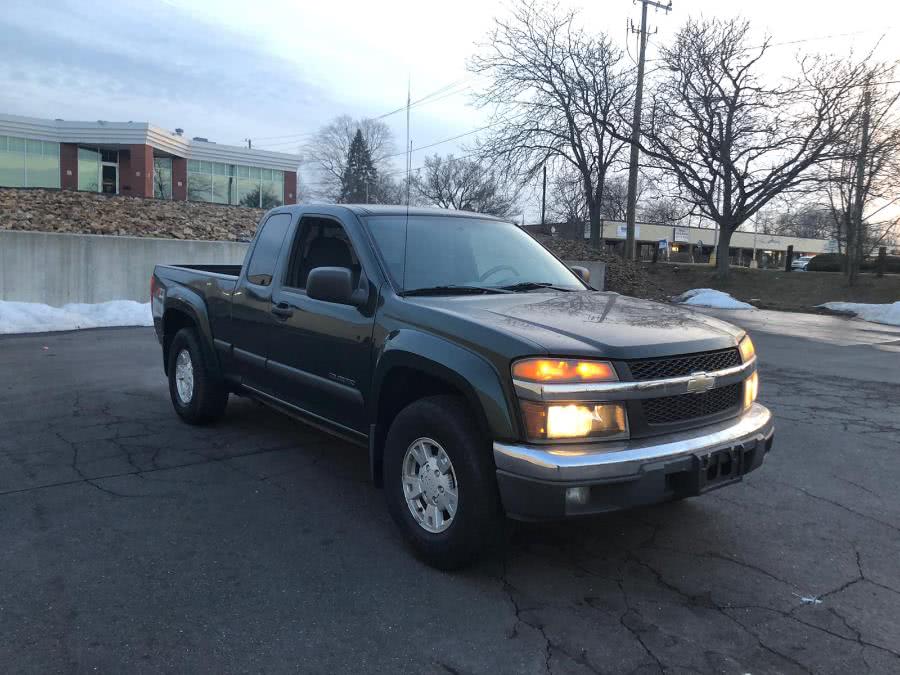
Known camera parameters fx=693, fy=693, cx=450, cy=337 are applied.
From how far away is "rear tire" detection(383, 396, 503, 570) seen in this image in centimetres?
323

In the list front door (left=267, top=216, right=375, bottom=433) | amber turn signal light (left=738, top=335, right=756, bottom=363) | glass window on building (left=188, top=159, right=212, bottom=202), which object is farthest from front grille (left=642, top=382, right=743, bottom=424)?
glass window on building (left=188, top=159, right=212, bottom=202)

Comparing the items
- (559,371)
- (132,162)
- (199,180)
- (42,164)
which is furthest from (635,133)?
(42,164)

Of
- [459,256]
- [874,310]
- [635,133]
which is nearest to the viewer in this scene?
[459,256]

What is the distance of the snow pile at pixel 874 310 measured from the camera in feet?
65.8

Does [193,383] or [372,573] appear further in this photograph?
[193,383]

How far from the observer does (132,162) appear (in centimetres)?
3728

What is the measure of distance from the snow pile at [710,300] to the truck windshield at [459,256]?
20681 millimetres

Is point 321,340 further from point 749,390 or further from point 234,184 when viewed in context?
point 234,184

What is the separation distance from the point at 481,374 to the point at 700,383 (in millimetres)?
1086

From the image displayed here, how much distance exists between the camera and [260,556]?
366cm

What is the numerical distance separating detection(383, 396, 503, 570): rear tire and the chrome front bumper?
6.4 inches

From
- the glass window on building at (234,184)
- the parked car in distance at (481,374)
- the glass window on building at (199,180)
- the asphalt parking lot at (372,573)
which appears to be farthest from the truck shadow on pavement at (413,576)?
the glass window on building at (199,180)

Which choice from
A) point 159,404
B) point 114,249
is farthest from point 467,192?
point 159,404

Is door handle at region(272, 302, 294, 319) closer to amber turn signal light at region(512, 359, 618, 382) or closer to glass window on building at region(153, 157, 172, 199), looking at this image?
amber turn signal light at region(512, 359, 618, 382)
